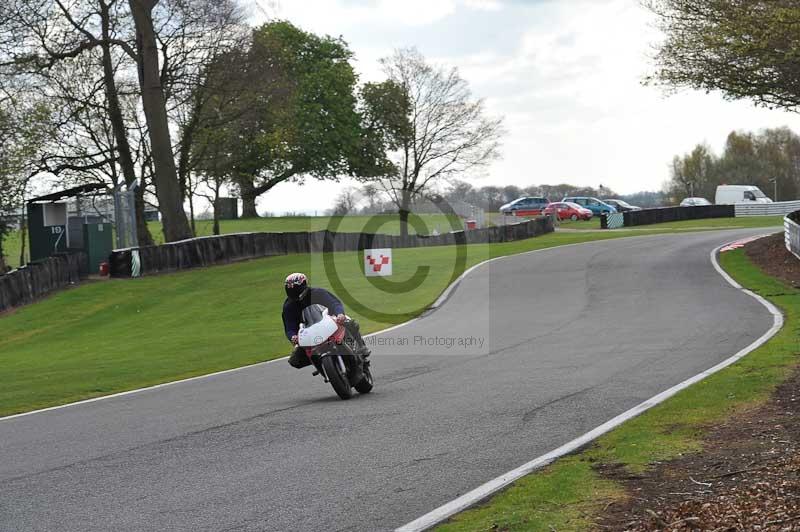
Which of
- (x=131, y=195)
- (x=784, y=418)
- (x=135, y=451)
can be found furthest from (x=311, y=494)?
(x=131, y=195)

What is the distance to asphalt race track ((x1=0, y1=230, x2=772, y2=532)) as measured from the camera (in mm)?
7320

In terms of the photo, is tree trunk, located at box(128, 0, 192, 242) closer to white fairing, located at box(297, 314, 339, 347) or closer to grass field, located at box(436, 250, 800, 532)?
white fairing, located at box(297, 314, 339, 347)

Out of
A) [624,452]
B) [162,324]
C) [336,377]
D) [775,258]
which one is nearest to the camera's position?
[624,452]

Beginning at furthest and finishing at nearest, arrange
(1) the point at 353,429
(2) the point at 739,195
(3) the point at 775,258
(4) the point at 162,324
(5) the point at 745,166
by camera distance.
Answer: (5) the point at 745,166 → (2) the point at 739,195 → (3) the point at 775,258 → (4) the point at 162,324 → (1) the point at 353,429

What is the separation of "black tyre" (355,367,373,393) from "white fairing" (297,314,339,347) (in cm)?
92

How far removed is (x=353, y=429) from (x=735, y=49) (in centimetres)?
2328

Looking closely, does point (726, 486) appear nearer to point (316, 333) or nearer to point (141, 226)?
point (316, 333)

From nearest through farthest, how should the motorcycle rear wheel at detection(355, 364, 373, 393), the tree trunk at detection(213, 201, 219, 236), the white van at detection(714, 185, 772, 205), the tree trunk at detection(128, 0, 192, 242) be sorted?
the motorcycle rear wheel at detection(355, 364, 373, 393)
the tree trunk at detection(128, 0, 192, 242)
the tree trunk at detection(213, 201, 219, 236)
the white van at detection(714, 185, 772, 205)

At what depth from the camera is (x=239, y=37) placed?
4494 cm

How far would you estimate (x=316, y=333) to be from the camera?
12.2 meters

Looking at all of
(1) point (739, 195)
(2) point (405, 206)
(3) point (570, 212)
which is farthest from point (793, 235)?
→ (1) point (739, 195)

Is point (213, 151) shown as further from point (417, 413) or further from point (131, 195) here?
point (417, 413)

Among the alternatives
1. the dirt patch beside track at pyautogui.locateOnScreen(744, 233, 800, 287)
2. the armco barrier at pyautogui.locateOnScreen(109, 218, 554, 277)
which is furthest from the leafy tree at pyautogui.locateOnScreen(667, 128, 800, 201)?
the dirt patch beside track at pyautogui.locateOnScreen(744, 233, 800, 287)

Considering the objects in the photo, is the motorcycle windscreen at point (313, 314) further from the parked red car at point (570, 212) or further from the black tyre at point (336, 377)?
the parked red car at point (570, 212)
